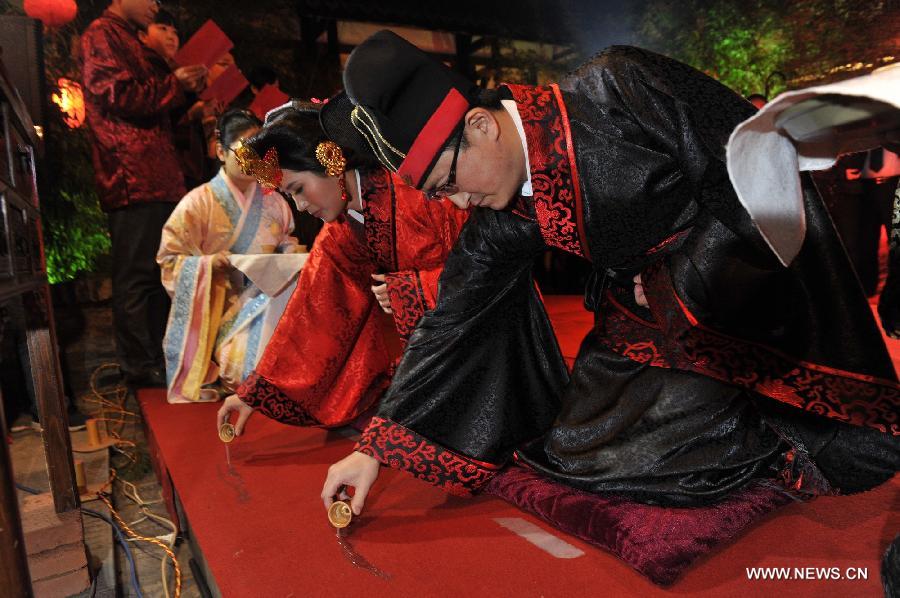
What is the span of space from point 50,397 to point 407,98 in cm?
121

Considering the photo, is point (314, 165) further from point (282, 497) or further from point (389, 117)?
point (282, 497)

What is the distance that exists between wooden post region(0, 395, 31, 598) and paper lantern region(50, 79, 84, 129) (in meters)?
4.27

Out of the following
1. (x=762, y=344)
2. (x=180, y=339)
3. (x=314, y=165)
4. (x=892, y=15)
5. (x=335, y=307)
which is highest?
(x=892, y=15)

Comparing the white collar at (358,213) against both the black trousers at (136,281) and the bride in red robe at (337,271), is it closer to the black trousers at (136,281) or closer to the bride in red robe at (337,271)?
the bride in red robe at (337,271)

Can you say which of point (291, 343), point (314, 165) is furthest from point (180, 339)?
point (314, 165)

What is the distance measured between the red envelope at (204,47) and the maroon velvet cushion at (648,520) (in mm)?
2706

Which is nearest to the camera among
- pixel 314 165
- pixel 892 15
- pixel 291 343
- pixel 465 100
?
pixel 465 100

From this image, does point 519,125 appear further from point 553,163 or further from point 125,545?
point 125,545

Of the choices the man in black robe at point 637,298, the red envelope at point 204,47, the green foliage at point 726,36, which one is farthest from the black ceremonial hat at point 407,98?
Result: the green foliage at point 726,36

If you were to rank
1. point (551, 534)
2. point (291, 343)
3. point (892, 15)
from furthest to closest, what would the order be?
point (892, 15)
point (291, 343)
point (551, 534)

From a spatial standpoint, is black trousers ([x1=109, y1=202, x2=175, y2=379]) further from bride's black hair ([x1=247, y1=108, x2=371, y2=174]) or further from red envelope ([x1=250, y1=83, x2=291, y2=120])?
bride's black hair ([x1=247, y1=108, x2=371, y2=174])

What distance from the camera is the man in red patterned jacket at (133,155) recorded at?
3139 mm

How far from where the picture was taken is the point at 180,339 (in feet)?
9.73

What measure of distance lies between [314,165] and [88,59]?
6.43 feet
